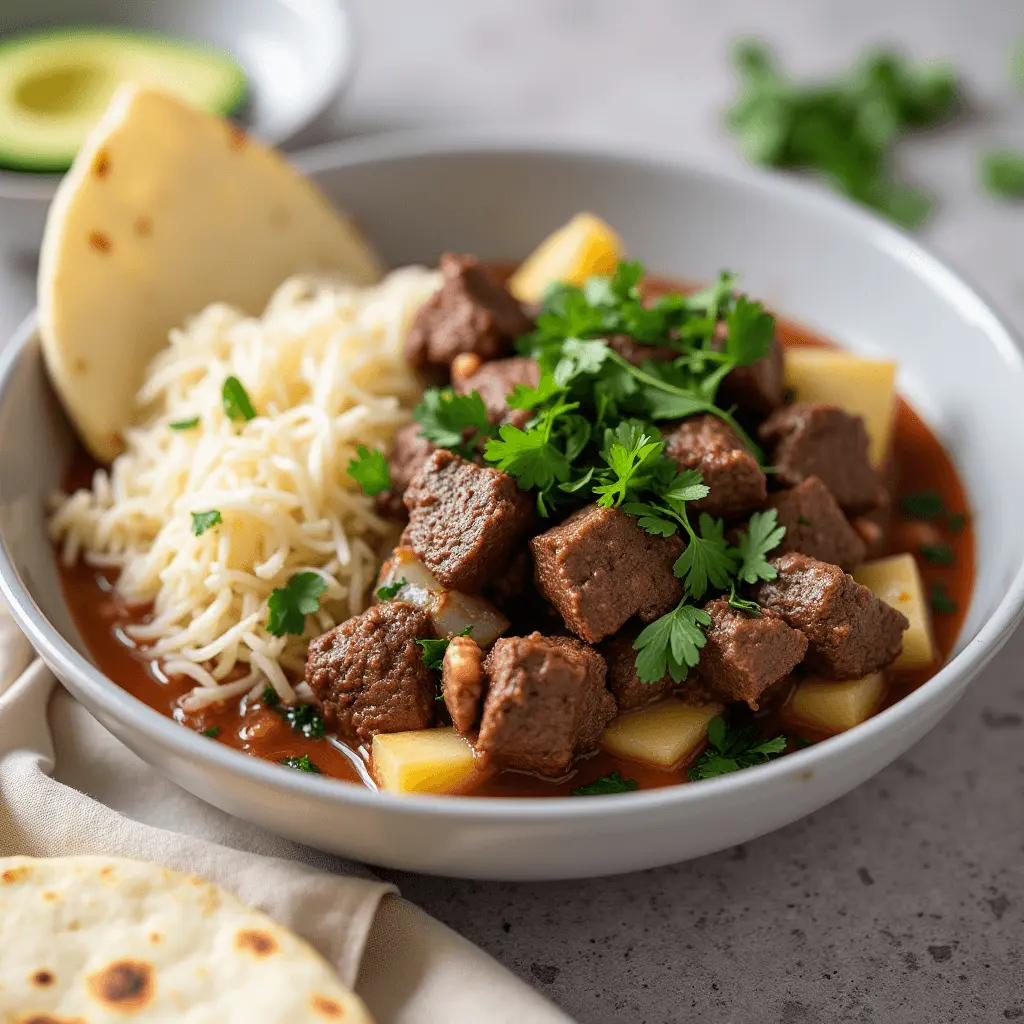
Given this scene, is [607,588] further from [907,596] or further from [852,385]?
[852,385]

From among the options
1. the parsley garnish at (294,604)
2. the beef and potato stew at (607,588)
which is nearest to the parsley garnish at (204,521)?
the parsley garnish at (294,604)

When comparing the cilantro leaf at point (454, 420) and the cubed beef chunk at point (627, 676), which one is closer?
the cubed beef chunk at point (627, 676)

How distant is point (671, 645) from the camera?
13.6 feet

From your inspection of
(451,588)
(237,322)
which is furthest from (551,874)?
(237,322)

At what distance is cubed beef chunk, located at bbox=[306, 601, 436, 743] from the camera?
425 centimetres

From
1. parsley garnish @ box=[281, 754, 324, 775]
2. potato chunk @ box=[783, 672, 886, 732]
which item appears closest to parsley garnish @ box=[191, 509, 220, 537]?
parsley garnish @ box=[281, 754, 324, 775]

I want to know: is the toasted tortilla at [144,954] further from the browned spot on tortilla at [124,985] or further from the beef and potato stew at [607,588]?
the beef and potato stew at [607,588]

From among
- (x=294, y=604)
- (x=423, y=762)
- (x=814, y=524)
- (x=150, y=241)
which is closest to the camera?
(x=423, y=762)

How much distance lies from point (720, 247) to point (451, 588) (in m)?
2.97

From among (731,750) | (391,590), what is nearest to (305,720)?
(391,590)

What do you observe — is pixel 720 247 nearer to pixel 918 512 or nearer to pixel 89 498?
pixel 918 512

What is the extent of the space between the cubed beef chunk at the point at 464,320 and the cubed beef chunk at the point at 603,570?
3.88 feet

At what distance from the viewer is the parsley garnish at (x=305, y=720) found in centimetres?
446

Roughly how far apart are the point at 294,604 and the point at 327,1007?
1664 millimetres
